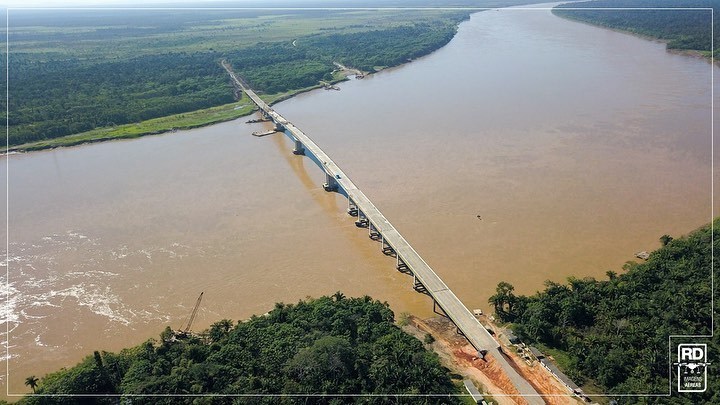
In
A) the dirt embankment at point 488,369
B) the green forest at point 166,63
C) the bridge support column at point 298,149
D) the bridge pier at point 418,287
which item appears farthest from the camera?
the green forest at point 166,63

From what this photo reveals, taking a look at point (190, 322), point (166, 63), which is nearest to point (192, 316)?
point (190, 322)

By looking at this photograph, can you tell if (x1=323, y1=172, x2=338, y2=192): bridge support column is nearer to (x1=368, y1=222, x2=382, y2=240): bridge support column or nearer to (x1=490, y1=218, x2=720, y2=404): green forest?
(x1=368, y1=222, x2=382, y2=240): bridge support column

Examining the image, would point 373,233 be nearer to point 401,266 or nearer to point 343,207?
point 401,266

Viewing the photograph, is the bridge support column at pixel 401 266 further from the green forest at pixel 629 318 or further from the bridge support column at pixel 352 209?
the bridge support column at pixel 352 209

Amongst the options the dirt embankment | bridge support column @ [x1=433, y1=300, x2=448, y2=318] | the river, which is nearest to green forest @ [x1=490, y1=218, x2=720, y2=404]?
the dirt embankment

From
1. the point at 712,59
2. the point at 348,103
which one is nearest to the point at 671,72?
the point at 712,59

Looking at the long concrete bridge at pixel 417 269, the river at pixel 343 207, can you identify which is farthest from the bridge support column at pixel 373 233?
the river at pixel 343 207

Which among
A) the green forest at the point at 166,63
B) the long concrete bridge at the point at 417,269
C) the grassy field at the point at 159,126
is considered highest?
the green forest at the point at 166,63
